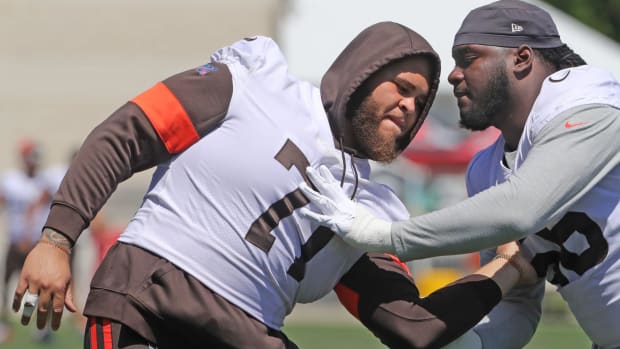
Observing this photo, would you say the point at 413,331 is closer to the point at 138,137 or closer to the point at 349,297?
the point at 349,297

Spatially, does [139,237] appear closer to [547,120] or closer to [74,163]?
[74,163]

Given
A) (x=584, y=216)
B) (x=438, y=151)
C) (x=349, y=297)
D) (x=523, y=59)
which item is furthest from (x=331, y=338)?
(x=584, y=216)

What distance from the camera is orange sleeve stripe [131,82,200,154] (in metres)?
3.60

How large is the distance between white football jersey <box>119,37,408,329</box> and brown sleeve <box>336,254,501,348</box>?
219mm

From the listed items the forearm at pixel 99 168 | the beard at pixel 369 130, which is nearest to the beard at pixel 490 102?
the beard at pixel 369 130

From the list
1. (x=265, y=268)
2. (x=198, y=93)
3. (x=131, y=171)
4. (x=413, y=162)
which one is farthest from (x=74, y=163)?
(x=413, y=162)

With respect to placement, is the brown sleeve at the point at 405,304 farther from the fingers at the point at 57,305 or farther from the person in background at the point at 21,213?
the person in background at the point at 21,213

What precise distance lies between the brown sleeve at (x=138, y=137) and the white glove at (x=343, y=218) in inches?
13.8

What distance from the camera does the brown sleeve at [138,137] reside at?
3535 millimetres

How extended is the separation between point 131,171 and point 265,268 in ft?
1.58

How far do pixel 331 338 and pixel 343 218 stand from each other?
8.08 m

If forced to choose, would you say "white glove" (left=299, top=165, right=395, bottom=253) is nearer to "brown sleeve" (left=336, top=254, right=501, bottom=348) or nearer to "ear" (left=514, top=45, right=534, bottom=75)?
"brown sleeve" (left=336, top=254, right=501, bottom=348)

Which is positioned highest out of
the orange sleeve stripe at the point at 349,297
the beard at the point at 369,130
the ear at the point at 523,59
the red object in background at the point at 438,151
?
the ear at the point at 523,59

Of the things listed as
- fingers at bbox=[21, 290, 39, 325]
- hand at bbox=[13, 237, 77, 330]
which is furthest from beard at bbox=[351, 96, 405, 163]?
fingers at bbox=[21, 290, 39, 325]
